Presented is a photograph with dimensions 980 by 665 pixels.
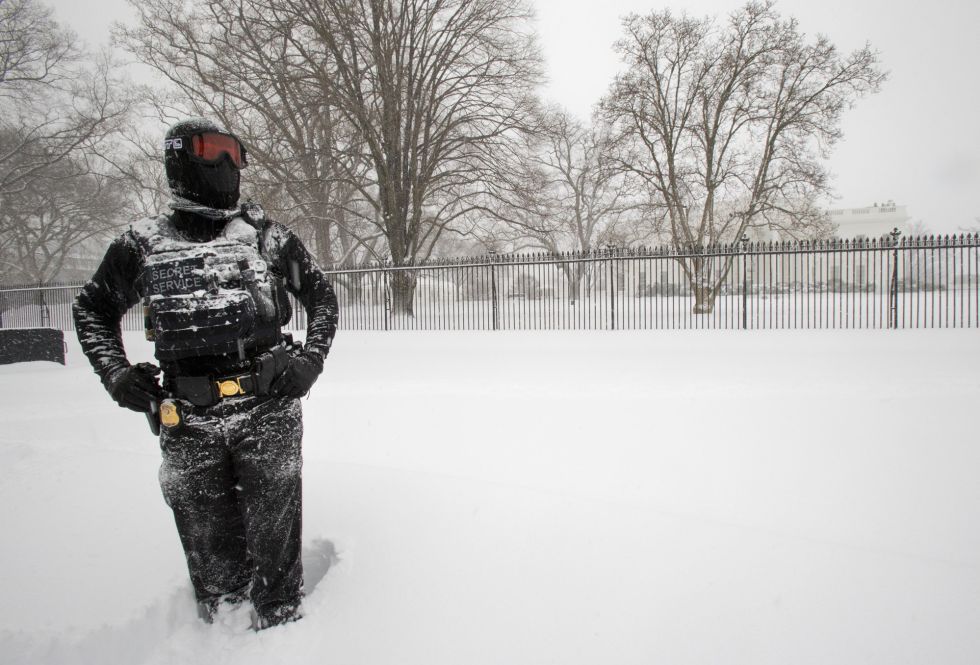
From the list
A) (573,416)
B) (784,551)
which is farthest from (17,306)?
(784,551)

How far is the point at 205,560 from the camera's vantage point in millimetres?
2100

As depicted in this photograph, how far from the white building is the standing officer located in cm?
6272

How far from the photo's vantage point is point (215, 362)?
6.37ft

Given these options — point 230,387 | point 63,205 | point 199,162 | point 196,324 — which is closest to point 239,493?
point 230,387

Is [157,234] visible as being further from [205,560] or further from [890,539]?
[890,539]

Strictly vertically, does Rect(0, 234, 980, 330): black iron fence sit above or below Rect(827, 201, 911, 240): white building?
below

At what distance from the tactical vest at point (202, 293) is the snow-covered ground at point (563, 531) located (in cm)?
122

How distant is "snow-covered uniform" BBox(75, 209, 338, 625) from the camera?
187cm

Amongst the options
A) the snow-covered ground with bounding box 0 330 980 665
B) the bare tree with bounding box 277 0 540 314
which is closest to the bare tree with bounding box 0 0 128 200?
the bare tree with bounding box 277 0 540 314

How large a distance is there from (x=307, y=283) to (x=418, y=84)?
17.7m

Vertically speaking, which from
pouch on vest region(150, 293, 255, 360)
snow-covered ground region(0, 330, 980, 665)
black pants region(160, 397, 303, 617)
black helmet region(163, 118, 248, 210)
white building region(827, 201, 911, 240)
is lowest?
snow-covered ground region(0, 330, 980, 665)

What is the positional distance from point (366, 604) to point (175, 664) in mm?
738

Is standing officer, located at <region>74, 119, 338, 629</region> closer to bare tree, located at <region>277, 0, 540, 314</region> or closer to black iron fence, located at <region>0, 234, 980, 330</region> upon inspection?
black iron fence, located at <region>0, 234, 980, 330</region>

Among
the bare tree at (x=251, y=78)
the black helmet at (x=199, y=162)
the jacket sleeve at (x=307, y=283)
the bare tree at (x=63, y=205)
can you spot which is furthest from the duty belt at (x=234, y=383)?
the bare tree at (x=63, y=205)
